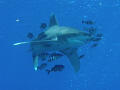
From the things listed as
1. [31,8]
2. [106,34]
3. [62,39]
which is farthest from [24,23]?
[62,39]

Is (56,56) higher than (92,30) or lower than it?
lower

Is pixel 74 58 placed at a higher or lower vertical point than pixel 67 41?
lower

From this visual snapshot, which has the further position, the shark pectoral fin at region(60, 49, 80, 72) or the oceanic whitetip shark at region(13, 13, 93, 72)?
the shark pectoral fin at region(60, 49, 80, 72)

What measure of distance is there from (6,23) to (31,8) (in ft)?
22.4

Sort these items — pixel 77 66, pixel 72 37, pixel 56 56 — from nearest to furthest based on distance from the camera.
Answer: pixel 72 37 < pixel 56 56 < pixel 77 66

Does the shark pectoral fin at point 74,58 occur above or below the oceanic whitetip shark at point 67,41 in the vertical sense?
below

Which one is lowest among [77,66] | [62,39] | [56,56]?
[77,66]

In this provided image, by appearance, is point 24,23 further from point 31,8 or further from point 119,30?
point 119,30

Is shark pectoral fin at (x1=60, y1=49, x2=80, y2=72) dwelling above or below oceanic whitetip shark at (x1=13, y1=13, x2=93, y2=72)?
below

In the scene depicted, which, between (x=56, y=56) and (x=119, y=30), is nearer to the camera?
(x=56, y=56)

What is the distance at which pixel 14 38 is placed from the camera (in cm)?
3409

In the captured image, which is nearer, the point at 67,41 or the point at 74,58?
the point at 67,41

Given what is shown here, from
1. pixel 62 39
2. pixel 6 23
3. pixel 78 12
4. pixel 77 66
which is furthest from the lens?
pixel 6 23

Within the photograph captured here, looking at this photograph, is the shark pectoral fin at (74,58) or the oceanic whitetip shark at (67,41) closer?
the oceanic whitetip shark at (67,41)
